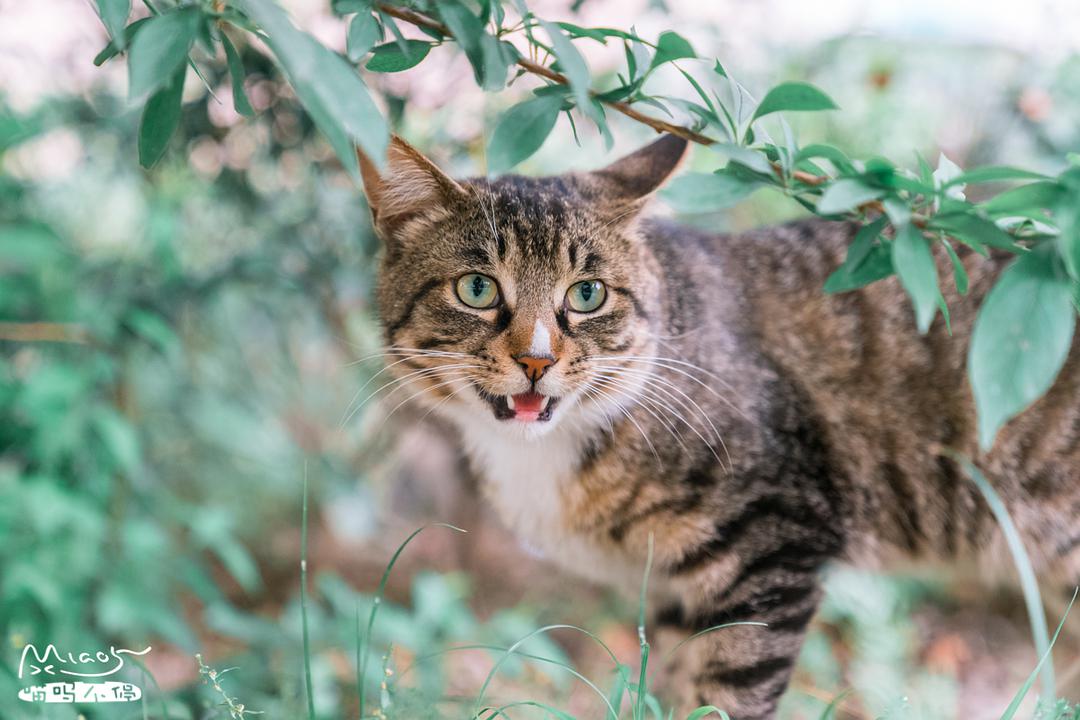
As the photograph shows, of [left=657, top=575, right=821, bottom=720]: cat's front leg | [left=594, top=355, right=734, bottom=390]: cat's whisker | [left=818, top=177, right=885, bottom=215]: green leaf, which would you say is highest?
[left=818, top=177, right=885, bottom=215]: green leaf

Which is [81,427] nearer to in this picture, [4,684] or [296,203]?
[4,684]

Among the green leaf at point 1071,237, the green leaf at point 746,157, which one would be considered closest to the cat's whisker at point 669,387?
the green leaf at point 746,157

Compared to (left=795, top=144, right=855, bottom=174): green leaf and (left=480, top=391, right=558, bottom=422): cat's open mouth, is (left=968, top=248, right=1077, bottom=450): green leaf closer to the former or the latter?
(left=795, top=144, right=855, bottom=174): green leaf

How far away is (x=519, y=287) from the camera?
1854mm

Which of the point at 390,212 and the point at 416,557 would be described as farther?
the point at 416,557

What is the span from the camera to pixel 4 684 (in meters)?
1.80

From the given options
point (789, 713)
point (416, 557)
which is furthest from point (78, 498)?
point (789, 713)

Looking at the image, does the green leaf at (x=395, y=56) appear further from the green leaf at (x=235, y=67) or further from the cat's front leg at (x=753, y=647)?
the cat's front leg at (x=753, y=647)

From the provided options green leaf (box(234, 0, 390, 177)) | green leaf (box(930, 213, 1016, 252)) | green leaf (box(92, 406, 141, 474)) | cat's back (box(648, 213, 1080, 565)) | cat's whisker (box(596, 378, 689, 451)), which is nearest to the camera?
green leaf (box(234, 0, 390, 177))

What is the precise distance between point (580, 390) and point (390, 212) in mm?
601

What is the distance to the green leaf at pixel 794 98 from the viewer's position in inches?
43.8

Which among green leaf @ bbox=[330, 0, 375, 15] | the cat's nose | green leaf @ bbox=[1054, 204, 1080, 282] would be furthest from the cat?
green leaf @ bbox=[1054, 204, 1080, 282]

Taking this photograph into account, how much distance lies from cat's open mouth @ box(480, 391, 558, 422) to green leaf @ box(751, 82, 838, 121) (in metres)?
0.83

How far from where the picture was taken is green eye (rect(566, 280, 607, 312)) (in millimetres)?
1903
